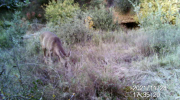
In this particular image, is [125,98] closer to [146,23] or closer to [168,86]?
[168,86]

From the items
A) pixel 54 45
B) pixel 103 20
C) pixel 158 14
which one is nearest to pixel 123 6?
pixel 103 20

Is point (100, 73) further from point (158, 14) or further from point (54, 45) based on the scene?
point (158, 14)

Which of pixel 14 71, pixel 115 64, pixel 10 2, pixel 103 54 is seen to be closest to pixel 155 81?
pixel 115 64

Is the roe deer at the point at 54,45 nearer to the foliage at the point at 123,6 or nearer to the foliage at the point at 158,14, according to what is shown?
the foliage at the point at 158,14

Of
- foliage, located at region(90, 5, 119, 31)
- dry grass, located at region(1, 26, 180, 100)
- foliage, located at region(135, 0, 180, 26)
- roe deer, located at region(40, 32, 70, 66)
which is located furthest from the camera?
foliage, located at region(90, 5, 119, 31)

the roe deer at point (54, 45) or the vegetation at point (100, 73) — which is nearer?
the vegetation at point (100, 73)

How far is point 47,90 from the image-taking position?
2473mm

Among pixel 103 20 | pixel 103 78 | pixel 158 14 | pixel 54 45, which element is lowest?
pixel 103 78
